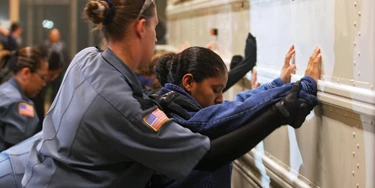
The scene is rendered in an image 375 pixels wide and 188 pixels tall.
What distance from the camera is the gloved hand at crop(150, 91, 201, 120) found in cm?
201

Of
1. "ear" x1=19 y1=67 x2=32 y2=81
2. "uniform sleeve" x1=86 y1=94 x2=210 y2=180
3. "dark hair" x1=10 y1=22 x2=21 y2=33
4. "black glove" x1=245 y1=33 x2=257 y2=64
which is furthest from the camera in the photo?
"dark hair" x1=10 y1=22 x2=21 y2=33

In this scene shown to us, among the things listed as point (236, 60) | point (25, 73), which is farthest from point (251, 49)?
point (25, 73)

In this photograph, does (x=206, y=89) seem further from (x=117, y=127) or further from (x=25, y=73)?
(x=25, y=73)

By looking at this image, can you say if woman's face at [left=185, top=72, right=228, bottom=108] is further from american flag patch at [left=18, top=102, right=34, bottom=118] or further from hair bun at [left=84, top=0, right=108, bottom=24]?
american flag patch at [left=18, top=102, right=34, bottom=118]

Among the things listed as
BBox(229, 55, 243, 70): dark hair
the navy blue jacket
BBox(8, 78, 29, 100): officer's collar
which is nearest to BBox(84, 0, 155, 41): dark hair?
the navy blue jacket

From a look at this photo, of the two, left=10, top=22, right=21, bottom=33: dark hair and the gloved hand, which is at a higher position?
left=10, top=22, right=21, bottom=33: dark hair

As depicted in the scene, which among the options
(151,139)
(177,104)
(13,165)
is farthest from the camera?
(13,165)

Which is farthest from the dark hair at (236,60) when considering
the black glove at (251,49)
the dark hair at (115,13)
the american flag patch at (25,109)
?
the dark hair at (115,13)

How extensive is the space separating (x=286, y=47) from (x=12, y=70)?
1.94 metres

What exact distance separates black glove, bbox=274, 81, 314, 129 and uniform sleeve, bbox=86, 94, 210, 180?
0.28 meters

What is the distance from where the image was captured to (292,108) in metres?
1.83

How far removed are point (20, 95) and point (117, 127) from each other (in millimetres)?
1821

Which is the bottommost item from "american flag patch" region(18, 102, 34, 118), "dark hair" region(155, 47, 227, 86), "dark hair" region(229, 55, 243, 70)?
"american flag patch" region(18, 102, 34, 118)

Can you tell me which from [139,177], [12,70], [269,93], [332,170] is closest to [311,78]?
[269,93]
